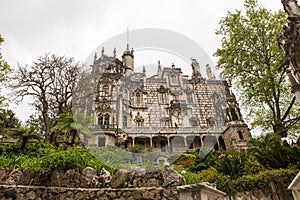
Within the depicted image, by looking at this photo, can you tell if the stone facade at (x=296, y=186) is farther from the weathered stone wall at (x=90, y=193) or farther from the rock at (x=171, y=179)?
the weathered stone wall at (x=90, y=193)

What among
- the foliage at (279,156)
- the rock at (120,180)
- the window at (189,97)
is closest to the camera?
the rock at (120,180)

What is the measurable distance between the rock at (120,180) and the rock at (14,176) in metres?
1.98

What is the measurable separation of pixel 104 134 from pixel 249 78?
15395 mm

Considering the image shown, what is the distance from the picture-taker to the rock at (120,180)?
14.2 feet

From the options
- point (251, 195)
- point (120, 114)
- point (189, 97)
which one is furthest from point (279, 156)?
point (189, 97)

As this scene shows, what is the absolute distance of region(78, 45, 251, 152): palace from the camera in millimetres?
24531

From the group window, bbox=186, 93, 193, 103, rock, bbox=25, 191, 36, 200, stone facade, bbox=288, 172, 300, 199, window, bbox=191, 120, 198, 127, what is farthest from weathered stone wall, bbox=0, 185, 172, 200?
window, bbox=186, 93, 193, 103

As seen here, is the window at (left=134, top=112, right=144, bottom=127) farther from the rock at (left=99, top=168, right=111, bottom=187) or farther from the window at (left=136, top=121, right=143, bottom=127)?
the rock at (left=99, top=168, right=111, bottom=187)

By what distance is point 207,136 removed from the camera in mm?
25531

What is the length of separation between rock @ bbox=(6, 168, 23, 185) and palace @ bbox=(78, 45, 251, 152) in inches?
694

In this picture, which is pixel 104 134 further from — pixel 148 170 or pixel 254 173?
pixel 148 170

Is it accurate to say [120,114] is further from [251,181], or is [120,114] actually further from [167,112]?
[251,181]

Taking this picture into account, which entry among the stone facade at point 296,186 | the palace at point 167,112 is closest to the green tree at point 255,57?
the palace at point 167,112

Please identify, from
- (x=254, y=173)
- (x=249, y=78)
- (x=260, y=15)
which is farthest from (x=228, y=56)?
(x=254, y=173)
